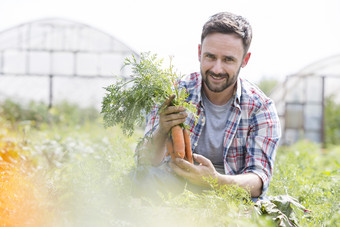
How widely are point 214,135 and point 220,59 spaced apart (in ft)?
1.87

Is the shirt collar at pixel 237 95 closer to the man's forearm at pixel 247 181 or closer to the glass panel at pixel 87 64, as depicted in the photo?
the man's forearm at pixel 247 181

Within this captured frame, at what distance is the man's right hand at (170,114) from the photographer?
6.70ft

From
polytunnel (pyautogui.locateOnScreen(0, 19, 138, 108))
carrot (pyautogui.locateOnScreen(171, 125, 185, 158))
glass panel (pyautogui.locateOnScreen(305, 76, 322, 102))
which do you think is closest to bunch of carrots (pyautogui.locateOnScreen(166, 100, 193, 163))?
carrot (pyautogui.locateOnScreen(171, 125, 185, 158))

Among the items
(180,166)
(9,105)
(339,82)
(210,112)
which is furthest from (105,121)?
(339,82)

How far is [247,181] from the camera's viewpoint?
222 centimetres

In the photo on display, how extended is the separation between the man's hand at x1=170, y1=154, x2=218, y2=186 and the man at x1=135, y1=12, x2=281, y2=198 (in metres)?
0.01

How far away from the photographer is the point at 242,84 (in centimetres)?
274

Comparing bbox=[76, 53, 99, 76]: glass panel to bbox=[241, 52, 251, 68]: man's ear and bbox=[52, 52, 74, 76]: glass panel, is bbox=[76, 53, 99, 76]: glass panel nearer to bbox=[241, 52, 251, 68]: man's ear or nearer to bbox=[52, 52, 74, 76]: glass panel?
bbox=[52, 52, 74, 76]: glass panel

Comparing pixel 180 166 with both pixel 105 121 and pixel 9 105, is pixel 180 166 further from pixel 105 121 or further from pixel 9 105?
pixel 9 105

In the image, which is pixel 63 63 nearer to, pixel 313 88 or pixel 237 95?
pixel 313 88

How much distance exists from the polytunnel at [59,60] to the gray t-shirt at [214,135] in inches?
288

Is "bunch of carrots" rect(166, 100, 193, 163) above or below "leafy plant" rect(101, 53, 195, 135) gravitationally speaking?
below

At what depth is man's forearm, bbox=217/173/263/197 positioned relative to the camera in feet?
6.85

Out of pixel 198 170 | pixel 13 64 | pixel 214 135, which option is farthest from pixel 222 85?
pixel 13 64
